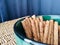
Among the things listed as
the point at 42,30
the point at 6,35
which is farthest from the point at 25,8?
the point at 42,30

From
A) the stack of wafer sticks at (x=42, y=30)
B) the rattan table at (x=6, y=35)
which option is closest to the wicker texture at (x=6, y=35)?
the rattan table at (x=6, y=35)

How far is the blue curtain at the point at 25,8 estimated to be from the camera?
0.87m

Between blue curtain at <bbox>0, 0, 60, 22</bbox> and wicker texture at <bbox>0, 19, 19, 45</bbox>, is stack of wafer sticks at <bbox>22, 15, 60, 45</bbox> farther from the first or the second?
blue curtain at <bbox>0, 0, 60, 22</bbox>

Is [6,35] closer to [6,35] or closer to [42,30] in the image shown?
[6,35]

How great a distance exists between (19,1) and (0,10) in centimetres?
18

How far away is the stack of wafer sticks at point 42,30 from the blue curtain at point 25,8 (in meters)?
0.46

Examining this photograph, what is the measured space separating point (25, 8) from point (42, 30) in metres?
0.59

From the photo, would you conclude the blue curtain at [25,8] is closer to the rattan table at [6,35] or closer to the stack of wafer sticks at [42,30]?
the rattan table at [6,35]

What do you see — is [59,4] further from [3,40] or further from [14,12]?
[3,40]

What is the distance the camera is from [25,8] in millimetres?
983

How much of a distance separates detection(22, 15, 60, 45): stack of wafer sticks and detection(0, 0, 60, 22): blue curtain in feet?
1.50

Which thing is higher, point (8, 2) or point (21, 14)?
point (8, 2)

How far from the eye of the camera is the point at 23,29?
444mm

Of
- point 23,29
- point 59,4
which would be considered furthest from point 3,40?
point 59,4
